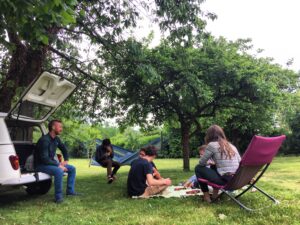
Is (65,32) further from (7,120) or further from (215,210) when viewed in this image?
(215,210)

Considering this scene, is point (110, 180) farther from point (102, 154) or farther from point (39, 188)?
point (39, 188)

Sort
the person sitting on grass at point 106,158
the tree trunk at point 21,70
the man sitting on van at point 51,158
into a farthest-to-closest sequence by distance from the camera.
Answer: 1. the person sitting on grass at point 106,158
2. the tree trunk at point 21,70
3. the man sitting on van at point 51,158

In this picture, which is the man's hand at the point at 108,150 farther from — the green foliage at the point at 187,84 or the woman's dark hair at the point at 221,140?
the woman's dark hair at the point at 221,140

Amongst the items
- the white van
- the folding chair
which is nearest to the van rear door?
the white van

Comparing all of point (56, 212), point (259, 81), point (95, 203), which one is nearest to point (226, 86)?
point (259, 81)

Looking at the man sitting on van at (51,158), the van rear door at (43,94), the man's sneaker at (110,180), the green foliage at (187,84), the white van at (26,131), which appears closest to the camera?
the white van at (26,131)

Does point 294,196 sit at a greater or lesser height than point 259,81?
lesser

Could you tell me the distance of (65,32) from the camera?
11.3m

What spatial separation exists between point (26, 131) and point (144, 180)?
302 cm

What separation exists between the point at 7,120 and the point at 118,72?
5.37 m

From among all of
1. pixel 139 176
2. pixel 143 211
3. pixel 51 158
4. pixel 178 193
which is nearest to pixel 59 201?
pixel 51 158

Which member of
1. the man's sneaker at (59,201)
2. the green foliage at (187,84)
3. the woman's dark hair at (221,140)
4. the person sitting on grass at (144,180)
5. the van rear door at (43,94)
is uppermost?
the green foliage at (187,84)

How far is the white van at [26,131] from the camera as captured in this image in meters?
6.06

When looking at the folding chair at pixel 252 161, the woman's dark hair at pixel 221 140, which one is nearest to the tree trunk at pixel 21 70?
the woman's dark hair at pixel 221 140
